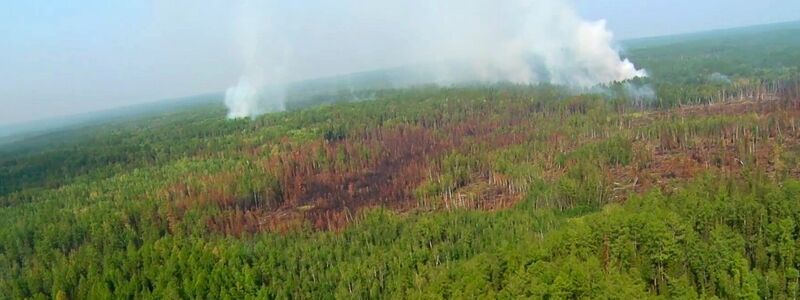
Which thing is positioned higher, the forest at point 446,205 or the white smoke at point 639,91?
the white smoke at point 639,91

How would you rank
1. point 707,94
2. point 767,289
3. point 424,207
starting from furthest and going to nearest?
point 707,94, point 424,207, point 767,289

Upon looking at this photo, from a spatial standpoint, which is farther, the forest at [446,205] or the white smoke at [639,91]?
the white smoke at [639,91]

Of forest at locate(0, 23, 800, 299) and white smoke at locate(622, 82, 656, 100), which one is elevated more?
white smoke at locate(622, 82, 656, 100)

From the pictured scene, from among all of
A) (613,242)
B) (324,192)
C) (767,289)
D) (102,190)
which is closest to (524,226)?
(613,242)

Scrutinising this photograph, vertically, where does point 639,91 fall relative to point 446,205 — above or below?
above

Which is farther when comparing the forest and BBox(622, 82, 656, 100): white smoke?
BBox(622, 82, 656, 100): white smoke

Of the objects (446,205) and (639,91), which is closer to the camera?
(446,205)

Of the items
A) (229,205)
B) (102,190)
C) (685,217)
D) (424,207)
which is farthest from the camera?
(102,190)

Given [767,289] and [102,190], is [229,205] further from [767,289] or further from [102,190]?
[767,289]
